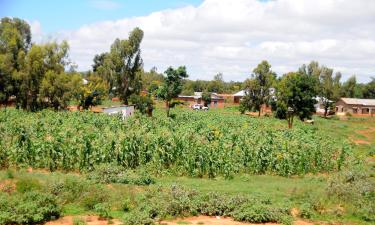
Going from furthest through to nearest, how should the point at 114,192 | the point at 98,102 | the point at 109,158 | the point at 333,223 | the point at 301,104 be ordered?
the point at 98,102 < the point at 301,104 < the point at 109,158 < the point at 114,192 < the point at 333,223

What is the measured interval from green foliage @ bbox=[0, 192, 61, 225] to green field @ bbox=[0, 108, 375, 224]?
36mm

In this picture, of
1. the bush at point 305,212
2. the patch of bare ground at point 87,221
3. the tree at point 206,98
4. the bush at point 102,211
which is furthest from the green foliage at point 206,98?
the patch of bare ground at point 87,221

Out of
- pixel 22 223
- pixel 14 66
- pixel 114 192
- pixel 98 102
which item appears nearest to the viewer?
pixel 22 223

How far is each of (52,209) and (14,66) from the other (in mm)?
33592

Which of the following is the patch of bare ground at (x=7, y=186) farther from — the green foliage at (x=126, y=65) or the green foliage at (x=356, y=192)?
the green foliage at (x=126, y=65)

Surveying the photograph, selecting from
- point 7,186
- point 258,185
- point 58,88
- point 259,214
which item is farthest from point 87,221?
point 58,88

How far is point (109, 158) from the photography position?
56.0 ft

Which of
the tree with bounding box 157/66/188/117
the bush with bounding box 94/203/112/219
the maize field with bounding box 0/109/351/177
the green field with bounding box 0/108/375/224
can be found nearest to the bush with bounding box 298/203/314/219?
the green field with bounding box 0/108/375/224

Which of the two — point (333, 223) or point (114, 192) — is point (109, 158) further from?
point (333, 223)

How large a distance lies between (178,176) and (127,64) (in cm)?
3033

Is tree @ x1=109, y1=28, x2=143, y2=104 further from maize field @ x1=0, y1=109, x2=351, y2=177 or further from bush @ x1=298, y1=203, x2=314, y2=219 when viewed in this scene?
bush @ x1=298, y1=203, x2=314, y2=219

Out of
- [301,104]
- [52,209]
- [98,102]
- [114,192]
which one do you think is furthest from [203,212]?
[98,102]

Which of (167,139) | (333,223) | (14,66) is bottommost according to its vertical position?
(333,223)

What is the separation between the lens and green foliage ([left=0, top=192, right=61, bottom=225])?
998 centimetres
